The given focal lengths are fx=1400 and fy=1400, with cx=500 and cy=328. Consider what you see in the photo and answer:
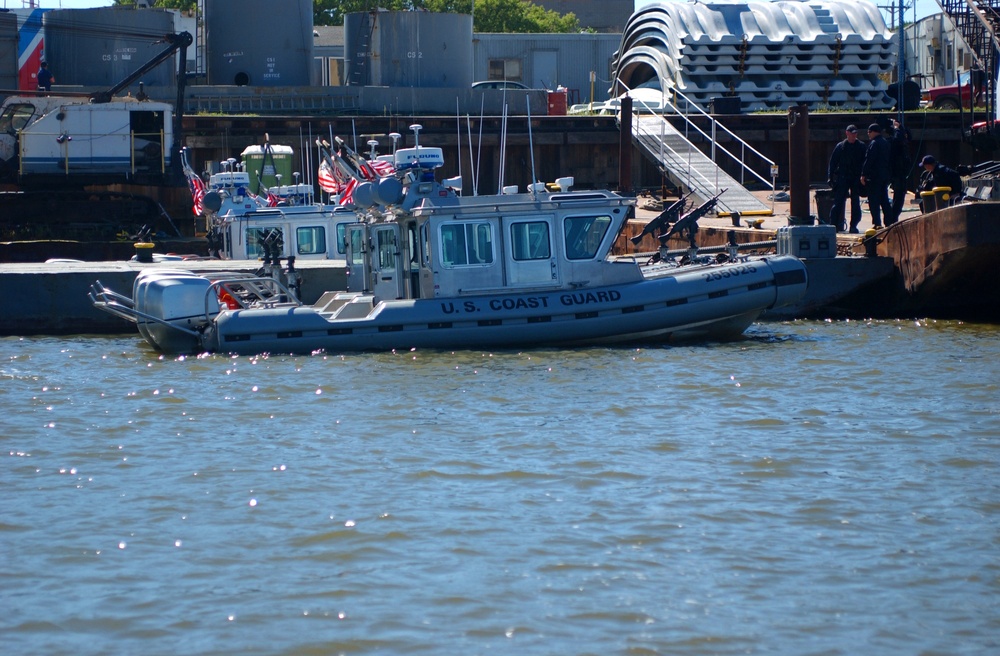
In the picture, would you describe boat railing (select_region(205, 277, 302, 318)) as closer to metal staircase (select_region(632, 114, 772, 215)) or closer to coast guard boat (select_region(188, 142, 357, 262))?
coast guard boat (select_region(188, 142, 357, 262))

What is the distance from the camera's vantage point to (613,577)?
667 centimetres

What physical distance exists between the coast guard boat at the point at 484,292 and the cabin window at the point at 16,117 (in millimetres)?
10579

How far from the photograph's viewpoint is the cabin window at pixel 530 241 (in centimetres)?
1362

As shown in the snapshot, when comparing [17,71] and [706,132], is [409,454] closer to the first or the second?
[706,132]

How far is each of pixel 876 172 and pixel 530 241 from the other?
16.0ft

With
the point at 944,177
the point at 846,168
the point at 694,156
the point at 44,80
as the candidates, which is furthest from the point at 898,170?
the point at 44,80

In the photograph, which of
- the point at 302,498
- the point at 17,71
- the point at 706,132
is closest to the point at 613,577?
the point at 302,498

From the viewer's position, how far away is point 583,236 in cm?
1370

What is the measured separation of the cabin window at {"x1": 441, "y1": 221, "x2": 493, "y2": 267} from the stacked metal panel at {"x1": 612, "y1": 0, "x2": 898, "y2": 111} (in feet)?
50.2

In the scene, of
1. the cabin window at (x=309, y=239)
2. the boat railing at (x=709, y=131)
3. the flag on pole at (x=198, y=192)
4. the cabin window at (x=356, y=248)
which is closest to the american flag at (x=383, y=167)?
the cabin window at (x=356, y=248)

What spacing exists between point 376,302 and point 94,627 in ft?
26.9

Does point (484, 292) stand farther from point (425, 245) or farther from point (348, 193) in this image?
point (348, 193)

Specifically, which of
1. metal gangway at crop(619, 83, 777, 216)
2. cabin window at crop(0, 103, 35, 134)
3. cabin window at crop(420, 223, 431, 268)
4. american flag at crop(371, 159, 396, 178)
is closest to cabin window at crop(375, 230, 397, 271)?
cabin window at crop(420, 223, 431, 268)

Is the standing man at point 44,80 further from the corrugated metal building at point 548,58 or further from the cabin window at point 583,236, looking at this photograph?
the corrugated metal building at point 548,58
